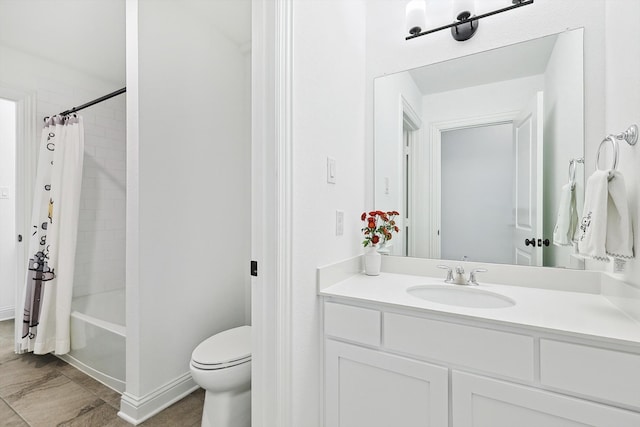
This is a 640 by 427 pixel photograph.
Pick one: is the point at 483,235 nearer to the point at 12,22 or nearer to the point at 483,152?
the point at 483,152

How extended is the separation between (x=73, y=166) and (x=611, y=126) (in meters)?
3.18

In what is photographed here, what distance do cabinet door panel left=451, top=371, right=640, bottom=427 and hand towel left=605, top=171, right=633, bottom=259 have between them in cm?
48

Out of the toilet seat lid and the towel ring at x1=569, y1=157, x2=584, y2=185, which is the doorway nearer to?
the towel ring at x1=569, y1=157, x2=584, y2=185

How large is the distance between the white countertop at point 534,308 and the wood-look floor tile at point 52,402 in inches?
63.1

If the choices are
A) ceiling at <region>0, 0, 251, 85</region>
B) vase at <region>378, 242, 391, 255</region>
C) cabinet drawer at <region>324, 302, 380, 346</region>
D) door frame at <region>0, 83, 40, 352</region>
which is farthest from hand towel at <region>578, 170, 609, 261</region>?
door frame at <region>0, 83, 40, 352</region>

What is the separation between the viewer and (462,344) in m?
1.03

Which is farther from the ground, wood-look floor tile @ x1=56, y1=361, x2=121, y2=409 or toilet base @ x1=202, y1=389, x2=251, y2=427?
toilet base @ x1=202, y1=389, x2=251, y2=427

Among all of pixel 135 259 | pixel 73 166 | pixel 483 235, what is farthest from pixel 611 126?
pixel 73 166

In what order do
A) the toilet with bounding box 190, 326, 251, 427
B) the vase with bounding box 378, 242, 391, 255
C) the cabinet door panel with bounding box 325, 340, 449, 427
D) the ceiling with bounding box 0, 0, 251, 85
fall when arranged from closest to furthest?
the cabinet door panel with bounding box 325, 340, 449, 427 < the toilet with bounding box 190, 326, 251, 427 < the vase with bounding box 378, 242, 391, 255 < the ceiling with bounding box 0, 0, 251, 85

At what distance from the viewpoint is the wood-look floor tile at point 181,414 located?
62.6 inches

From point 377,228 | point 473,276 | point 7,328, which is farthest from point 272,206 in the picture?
point 7,328

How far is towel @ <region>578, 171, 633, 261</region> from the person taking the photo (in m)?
0.99

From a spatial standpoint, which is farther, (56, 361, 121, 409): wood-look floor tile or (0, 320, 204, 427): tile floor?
(56, 361, 121, 409): wood-look floor tile

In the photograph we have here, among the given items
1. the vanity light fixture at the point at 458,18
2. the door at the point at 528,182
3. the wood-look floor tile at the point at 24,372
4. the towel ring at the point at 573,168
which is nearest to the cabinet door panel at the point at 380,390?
the door at the point at 528,182
